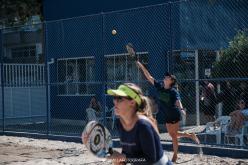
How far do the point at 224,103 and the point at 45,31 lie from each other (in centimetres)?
571

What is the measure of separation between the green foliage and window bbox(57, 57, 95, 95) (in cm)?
625

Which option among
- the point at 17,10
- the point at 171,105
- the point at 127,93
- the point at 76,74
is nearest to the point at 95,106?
the point at 76,74

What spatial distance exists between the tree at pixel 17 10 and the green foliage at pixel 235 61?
1271cm

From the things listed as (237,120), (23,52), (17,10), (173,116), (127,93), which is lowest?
(237,120)

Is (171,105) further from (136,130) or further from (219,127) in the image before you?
(136,130)

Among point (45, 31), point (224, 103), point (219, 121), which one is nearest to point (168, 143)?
point (219, 121)

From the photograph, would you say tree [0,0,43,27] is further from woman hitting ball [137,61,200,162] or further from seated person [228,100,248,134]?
woman hitting ball [137,61,200,162]

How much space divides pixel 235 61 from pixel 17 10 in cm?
1334

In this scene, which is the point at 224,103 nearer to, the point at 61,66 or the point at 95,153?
the point at 61,66

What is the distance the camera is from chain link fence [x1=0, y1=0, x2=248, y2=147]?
586 inches

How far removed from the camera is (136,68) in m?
18.7

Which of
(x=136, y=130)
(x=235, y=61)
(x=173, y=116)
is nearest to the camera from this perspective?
(x=136, y=130)

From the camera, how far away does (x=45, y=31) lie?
15250 mm

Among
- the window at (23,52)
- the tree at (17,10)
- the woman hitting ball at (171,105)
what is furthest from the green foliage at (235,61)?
the window at (23,52)
